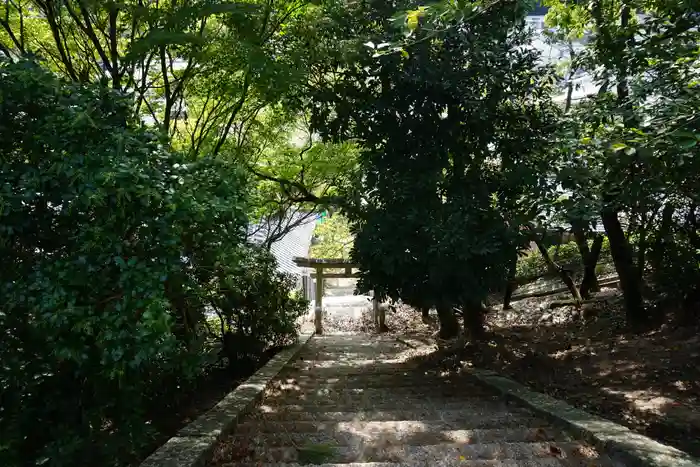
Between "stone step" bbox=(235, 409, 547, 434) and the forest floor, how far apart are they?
1.02 m

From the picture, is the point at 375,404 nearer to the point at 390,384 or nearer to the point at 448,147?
the point at 390,384

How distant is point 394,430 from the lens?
4.09 meters

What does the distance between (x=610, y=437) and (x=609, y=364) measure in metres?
3.60

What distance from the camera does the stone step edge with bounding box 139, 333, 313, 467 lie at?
3.30 meters

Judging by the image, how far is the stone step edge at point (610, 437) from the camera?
315 centimetres

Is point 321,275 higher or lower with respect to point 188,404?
higher

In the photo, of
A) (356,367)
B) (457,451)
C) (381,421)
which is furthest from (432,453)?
(356,367)

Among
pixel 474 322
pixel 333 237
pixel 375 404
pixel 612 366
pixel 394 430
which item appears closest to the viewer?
pixel 394 430

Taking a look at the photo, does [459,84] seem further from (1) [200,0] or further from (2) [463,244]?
(1) [200,0]

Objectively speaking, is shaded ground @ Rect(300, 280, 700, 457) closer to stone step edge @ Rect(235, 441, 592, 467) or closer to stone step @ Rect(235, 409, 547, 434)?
stone step @ Rect(235, 409, 547, 434)

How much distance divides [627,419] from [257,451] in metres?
3.18

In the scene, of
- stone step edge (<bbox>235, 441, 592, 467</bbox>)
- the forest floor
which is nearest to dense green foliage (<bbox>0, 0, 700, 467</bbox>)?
the forest floor

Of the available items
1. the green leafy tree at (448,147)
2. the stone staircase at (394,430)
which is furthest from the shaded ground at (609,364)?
the green leafy tree at (448,147)

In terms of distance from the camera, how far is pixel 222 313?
8055 millimetres
